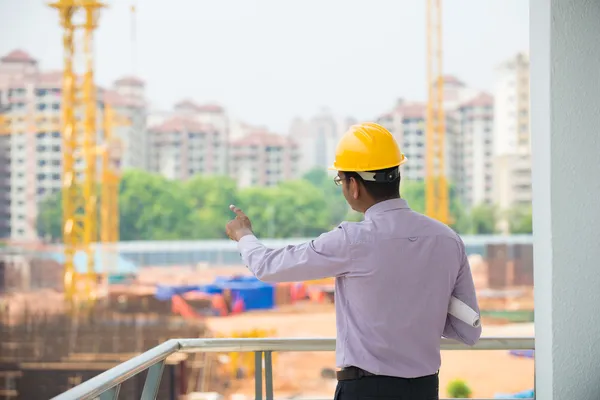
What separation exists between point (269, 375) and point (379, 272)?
34.8 inches

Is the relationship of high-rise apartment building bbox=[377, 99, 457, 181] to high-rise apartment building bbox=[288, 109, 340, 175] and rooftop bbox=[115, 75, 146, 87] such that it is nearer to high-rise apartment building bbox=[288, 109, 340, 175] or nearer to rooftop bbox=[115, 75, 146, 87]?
high-rise apartment building bbox=[288, 109, 340, 175]

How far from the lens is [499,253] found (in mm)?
33875

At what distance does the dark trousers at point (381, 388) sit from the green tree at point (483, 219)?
3524 centimetres

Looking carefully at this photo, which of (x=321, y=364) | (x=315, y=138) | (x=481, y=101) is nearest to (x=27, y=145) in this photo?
(x=315, y=138)

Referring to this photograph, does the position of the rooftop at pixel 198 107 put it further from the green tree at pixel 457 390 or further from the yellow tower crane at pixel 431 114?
the green tree at pixel 457 390

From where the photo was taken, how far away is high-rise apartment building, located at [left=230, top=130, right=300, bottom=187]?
3922 cm

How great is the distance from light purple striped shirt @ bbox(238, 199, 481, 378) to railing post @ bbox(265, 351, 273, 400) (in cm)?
75

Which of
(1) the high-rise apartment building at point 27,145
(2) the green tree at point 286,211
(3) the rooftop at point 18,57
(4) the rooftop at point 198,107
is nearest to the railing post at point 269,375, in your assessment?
(2) the green tree at point 286,211

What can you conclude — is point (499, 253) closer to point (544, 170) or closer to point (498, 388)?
point (498, 388)

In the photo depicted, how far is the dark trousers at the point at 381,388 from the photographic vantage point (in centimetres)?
131

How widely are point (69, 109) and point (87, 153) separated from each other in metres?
1.98

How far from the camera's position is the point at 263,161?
3922 cm

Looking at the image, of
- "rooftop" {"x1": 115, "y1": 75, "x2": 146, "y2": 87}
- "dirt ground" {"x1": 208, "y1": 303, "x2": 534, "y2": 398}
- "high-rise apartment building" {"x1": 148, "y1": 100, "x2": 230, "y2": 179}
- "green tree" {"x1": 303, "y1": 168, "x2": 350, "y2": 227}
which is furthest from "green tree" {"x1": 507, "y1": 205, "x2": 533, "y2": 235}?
"rooftop" {"x1": 115, "y1": 75, "x2": 146, "y2": 87}

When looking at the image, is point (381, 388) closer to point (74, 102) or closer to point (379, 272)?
point (379, 272)
